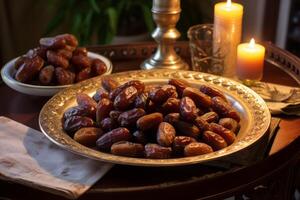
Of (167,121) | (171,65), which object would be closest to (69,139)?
(167,121)

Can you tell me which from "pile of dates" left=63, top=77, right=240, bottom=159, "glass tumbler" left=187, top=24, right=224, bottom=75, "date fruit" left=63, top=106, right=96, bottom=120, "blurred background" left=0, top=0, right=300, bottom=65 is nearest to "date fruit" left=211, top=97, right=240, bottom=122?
"pile of dates" left=63, top=77, right=240, bottom=159

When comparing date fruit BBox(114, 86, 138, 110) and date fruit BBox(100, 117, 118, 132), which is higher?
date fruit BBox(114, 86, 138, 110)

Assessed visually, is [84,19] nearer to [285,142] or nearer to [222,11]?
[222,11]

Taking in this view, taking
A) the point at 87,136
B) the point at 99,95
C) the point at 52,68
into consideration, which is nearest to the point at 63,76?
the point at 52,68

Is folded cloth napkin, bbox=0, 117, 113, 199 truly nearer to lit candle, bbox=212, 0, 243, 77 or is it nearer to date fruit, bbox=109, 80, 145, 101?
date fruit, bbox=109, 80, 145, 101

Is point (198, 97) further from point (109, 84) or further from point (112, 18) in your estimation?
point (112, 18)

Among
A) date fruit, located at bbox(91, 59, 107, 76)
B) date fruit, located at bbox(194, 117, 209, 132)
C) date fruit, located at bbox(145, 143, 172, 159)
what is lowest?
date fruit, located at bbox(145, 143, 172, 159)
